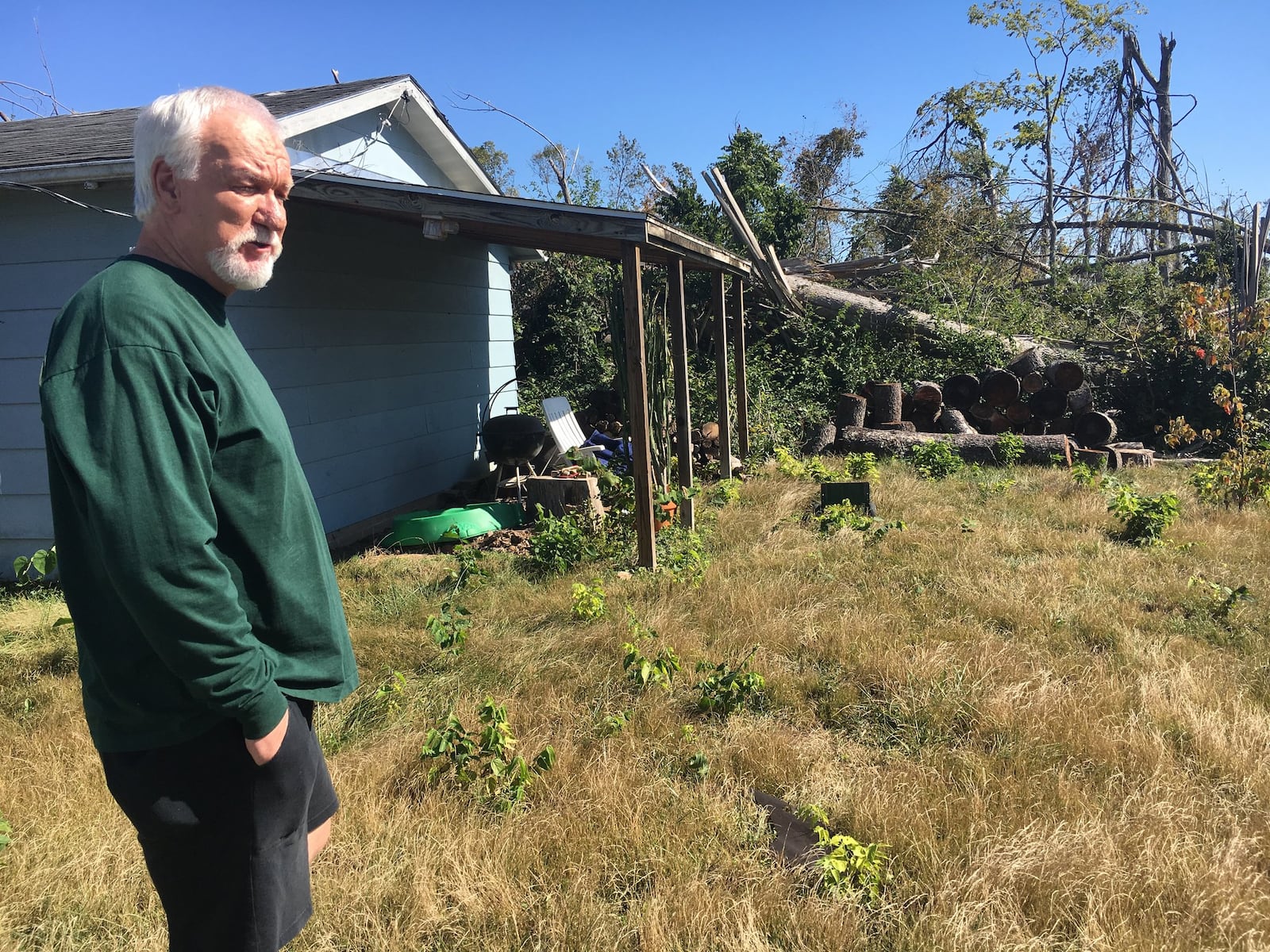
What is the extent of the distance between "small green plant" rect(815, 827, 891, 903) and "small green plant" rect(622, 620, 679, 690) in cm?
121

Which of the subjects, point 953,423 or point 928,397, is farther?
point 928,397

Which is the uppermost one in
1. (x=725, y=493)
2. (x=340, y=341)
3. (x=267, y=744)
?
(x=340, y=341)

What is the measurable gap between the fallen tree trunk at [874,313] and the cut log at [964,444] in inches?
88.7

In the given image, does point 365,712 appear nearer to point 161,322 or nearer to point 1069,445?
point 161,322

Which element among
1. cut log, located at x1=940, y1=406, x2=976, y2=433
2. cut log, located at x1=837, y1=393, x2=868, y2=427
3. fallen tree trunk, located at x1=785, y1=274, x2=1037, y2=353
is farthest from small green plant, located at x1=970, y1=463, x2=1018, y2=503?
fallen tree trunk, located at x1=785, y1=274, x2=1037, y2=353

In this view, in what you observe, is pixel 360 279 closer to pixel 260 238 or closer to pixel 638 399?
pixel 638 399

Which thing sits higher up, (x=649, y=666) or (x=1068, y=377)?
(x=1068, y=377)

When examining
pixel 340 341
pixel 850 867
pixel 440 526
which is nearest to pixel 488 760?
pixel 850 867

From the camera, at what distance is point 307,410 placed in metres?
7.04

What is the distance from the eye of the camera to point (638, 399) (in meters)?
5.86

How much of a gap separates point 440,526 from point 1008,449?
21.0ft

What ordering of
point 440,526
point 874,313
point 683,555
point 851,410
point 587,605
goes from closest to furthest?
1. point 587,605
2. point 683,555
3. point 440,526
4. point 851,410
5. point 874,313

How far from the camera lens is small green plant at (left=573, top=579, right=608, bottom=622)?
4852 millimetres

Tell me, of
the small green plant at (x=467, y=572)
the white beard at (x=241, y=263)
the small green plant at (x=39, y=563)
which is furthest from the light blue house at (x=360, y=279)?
the white beard at (x=241, y=263)
